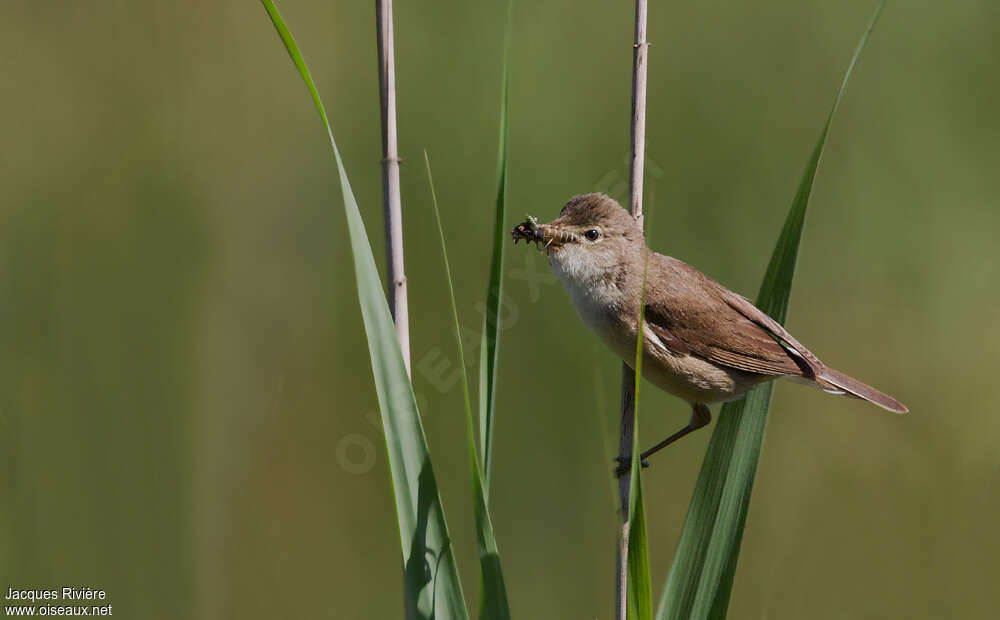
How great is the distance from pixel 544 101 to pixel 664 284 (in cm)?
122

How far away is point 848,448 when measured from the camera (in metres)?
3.27

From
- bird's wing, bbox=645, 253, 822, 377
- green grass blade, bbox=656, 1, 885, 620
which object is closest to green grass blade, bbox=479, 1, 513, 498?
green grass blade, bbox=656, 1, 885, 620

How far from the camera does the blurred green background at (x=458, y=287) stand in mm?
2957

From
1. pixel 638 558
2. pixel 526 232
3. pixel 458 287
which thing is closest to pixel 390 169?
pixel 526 232

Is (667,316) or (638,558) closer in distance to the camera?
(638,558)

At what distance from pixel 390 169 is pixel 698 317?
1159 millimetres

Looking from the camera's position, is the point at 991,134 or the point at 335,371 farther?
the point at 991,134

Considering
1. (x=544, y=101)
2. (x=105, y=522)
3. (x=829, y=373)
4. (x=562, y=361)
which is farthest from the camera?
(x=544, y=101)

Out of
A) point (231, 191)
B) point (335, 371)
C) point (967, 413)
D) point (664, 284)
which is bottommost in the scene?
point (967, 413)

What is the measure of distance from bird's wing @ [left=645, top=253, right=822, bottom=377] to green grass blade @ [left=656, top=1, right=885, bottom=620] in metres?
0.80

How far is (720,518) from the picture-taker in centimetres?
146

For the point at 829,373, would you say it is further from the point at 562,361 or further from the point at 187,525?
the point at 187,525

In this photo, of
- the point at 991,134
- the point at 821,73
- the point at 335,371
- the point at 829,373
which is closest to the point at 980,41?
the point at 991,134

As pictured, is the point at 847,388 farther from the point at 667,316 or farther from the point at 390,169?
the point at 390,169
